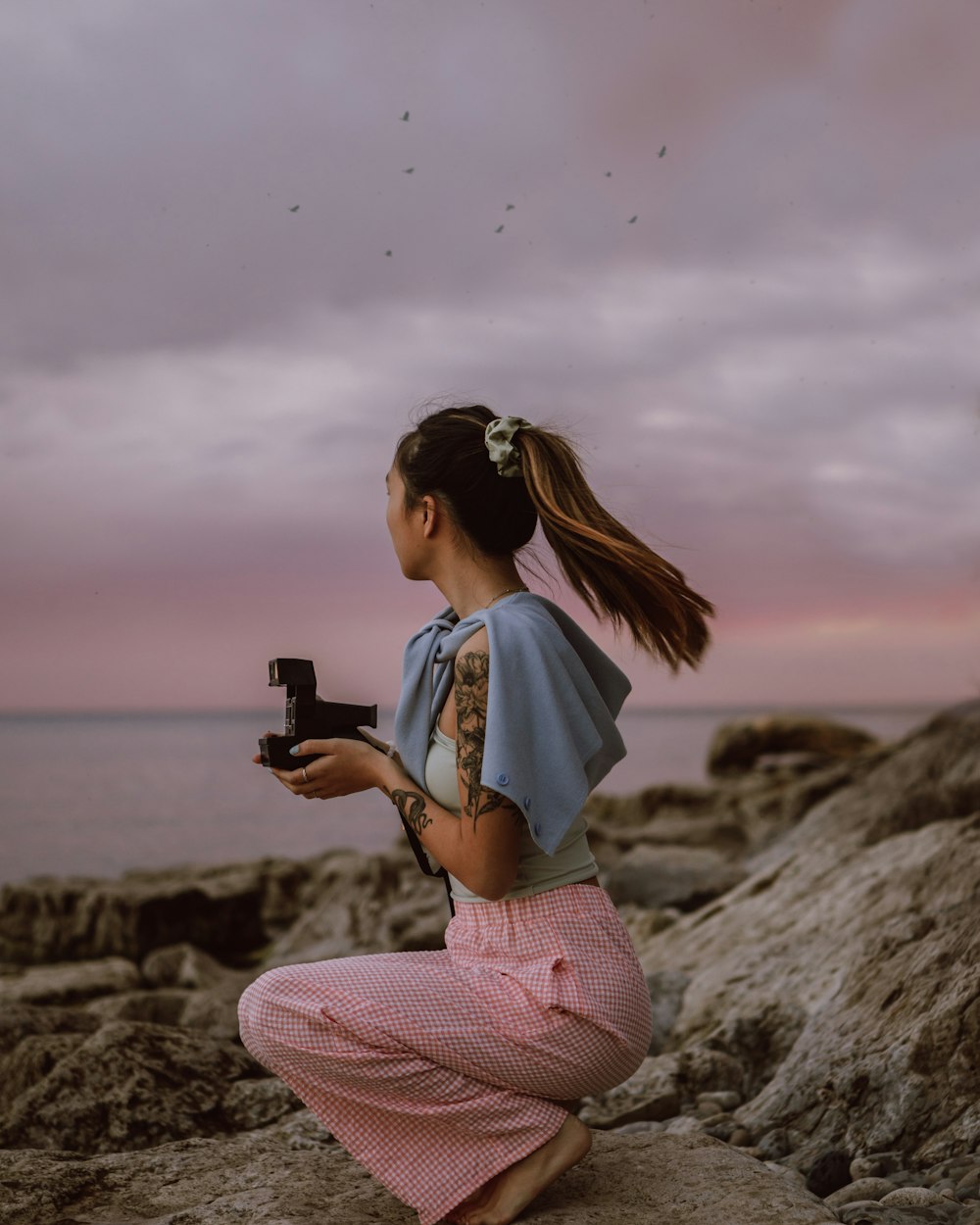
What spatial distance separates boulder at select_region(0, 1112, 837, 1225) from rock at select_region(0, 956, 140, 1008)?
4.75 metres

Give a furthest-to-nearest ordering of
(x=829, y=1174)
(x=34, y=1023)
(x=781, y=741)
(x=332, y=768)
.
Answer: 1. (x=781, y=741)
2. (x=34, y=1023)
3. (x=829, y=1174)
4. (x=332, y=768)

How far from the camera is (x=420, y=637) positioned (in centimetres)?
334

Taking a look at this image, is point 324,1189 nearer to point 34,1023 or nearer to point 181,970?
point 34,1023

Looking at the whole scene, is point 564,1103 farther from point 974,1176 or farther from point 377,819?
point 377,819

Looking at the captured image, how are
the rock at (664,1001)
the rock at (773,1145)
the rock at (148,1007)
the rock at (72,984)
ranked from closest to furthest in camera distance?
the rock at (773,1145)
the rock at (664,1001)
the rock at (148,1007)
the rock at (72,984)

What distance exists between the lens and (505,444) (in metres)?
3.28

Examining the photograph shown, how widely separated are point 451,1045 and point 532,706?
0.83 metres

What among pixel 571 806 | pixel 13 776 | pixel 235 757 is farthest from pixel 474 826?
pixel 235 757

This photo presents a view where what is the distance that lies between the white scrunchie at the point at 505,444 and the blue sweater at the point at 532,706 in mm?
337

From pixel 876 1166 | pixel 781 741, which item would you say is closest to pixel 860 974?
pixel 876 1166

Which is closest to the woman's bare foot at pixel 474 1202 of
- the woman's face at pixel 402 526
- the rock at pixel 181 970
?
the woman's face at pixel 402 526

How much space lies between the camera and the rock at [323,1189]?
3051 millimetres

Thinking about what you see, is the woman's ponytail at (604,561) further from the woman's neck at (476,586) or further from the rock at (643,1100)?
the rock at (643,1100)

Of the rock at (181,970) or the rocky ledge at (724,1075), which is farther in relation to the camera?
the rock at (181,970)
